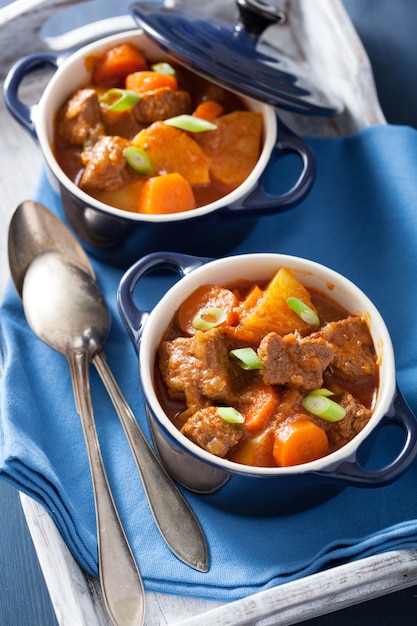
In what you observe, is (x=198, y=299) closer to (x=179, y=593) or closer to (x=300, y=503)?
(x=300, y=503)

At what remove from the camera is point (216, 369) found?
2359 millimetres

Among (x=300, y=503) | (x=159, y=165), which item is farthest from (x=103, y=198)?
(x=300, y=503)

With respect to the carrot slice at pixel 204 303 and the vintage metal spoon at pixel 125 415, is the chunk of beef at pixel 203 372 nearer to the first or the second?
the carrot slice at pixel 204 303

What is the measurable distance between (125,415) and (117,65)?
4.33 ft

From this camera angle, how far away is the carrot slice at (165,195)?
2.79 m

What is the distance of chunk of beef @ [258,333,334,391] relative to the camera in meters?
2.33

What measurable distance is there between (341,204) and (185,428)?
1241 millimetres

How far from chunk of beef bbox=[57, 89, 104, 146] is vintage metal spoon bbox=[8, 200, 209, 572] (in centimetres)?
27

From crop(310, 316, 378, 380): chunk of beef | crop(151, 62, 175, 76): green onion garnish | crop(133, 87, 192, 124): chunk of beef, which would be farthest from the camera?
crop(151, 62, 175, 76): green onion garnish

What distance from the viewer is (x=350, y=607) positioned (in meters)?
2.64

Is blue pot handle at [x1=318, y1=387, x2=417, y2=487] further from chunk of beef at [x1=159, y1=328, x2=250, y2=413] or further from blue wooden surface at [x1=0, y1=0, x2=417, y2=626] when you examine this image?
blue wooden surface at [x1=0, y1=0, x2=417, y2=626]

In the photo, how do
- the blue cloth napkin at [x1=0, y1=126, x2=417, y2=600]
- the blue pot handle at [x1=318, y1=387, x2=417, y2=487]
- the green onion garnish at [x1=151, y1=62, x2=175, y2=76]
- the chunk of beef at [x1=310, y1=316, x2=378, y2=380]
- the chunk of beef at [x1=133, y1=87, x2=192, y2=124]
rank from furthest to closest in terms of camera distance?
the green onion garnish at [x1=151, y1=62, x2=175, y2=76] → the chunk of beef at [x1=133, y1=87, x2=192, y2=124] → the chunk of beef at [x1=310, y1=316, x2=378, y2=380] → the blue cloth napkin at [x1=0, y1=126, x2=417, y2=600] → the blue pot handle at [x1=318, y1=387, x2=417, y2=487]

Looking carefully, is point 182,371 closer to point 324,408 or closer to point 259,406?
point 259,406

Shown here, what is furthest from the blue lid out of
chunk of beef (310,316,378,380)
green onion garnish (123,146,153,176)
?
chunk of beef (310,316,378,380)
